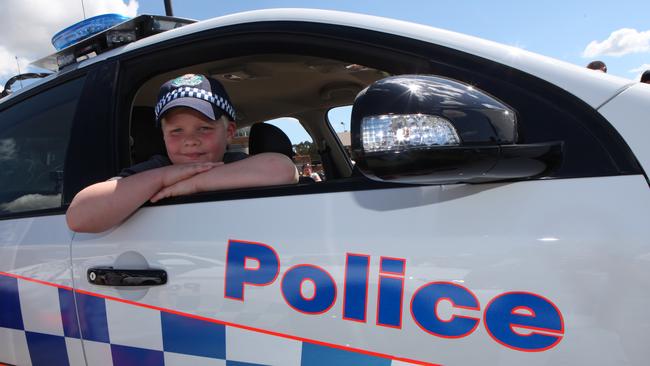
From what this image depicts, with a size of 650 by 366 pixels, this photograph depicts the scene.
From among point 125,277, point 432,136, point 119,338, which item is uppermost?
point 432,136

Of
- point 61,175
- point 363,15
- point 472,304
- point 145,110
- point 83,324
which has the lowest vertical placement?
point 83,324

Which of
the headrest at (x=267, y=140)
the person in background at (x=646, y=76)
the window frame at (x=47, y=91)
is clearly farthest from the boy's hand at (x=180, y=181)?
the person in background at (x=646, y=76)

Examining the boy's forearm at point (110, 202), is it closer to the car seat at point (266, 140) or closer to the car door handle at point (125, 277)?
the car door handle at point (125, 277)

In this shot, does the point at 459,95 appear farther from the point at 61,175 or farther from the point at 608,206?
the point at 61,175

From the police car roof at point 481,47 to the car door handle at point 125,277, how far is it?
28.7 inches

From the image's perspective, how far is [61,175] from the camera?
4.54 ft

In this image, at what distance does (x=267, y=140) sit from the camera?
6.03 feet

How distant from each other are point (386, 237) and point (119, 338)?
0.75m

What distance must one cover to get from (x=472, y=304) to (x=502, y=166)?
0.27 meters

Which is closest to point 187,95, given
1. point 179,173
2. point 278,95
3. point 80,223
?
point 179,173

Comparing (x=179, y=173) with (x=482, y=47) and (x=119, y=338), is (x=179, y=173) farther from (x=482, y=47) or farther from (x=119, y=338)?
(x=482, y=47)

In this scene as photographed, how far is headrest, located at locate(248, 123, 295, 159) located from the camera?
71.8 inches

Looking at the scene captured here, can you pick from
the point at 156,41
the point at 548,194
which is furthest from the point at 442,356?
the point at 156,41

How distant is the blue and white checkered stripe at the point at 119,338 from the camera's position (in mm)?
946
